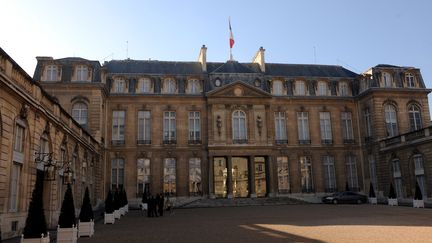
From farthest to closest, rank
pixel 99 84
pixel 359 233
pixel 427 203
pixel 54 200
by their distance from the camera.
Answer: pixel 99 84 → pixel 427 203 → pixel 54 200 → pixel 359 233

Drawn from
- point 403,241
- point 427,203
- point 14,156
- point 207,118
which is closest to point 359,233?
point 403,241

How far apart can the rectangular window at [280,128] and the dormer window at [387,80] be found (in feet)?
28.0

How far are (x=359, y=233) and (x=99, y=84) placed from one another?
22.1 meters

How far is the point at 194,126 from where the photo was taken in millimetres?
33500

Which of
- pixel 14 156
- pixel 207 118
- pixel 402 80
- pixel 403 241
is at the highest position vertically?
pixel 402 80

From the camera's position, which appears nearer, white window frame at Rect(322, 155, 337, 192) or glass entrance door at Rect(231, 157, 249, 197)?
white window frame at Rect(322, 155, 337, 192)

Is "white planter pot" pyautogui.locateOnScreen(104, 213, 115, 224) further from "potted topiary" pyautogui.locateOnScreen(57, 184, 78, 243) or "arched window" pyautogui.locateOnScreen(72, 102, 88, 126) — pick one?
"arched window" pyautogui.locateOnScreen(72, 102, 88, 126)

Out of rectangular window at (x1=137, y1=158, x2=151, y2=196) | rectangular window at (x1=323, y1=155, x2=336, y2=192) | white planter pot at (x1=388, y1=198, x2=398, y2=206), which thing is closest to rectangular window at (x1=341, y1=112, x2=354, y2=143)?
rectangular window at (x1=323, y1=155, x2=336, y2=192)

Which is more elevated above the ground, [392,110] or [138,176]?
[392,110]

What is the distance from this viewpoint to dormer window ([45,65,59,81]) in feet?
97.1

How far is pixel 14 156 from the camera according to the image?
12.7 meters

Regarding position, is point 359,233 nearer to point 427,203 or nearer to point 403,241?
point 403,241

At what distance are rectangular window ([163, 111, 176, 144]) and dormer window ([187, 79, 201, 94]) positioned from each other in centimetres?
233

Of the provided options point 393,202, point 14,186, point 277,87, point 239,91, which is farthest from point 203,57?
point 14,186
